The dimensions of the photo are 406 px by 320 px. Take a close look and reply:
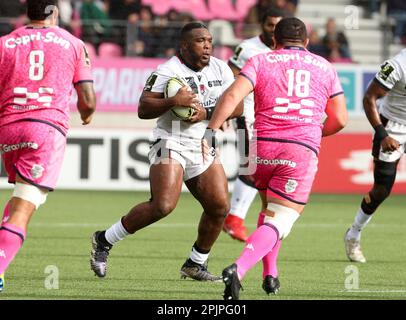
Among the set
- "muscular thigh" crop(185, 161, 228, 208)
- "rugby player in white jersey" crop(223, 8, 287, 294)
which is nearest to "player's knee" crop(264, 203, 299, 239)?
"muscular thigh" crop(185, 161, 228, 208)

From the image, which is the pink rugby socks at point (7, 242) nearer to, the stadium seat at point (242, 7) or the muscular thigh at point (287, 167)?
the muscular thigh at point (287, 167)

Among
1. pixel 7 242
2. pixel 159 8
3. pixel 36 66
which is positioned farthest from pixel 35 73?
pixel 159 8

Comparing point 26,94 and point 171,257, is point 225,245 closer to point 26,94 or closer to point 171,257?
point 171,257

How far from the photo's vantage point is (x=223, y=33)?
22609mm

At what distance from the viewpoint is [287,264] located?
451 inches

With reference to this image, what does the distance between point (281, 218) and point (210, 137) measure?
3.58 ft

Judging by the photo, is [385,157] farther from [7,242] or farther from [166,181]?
[7,242]

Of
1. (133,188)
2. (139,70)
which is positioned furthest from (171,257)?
(139,70)

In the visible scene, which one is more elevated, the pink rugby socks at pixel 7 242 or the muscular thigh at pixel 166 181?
the muscular thigh at pixel 166 181

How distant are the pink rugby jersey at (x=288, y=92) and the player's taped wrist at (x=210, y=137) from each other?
415 millimetres

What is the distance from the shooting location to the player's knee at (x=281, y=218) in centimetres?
895

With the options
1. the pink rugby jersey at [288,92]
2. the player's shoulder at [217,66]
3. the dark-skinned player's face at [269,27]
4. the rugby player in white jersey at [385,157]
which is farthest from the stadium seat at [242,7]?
the pink rugby jersey at [288,92]

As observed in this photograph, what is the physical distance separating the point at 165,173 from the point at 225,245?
3.65 meters

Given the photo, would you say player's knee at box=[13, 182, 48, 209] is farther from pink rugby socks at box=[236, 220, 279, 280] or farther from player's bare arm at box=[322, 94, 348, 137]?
player's bare arm at box=[322, 94, 348, 137]
